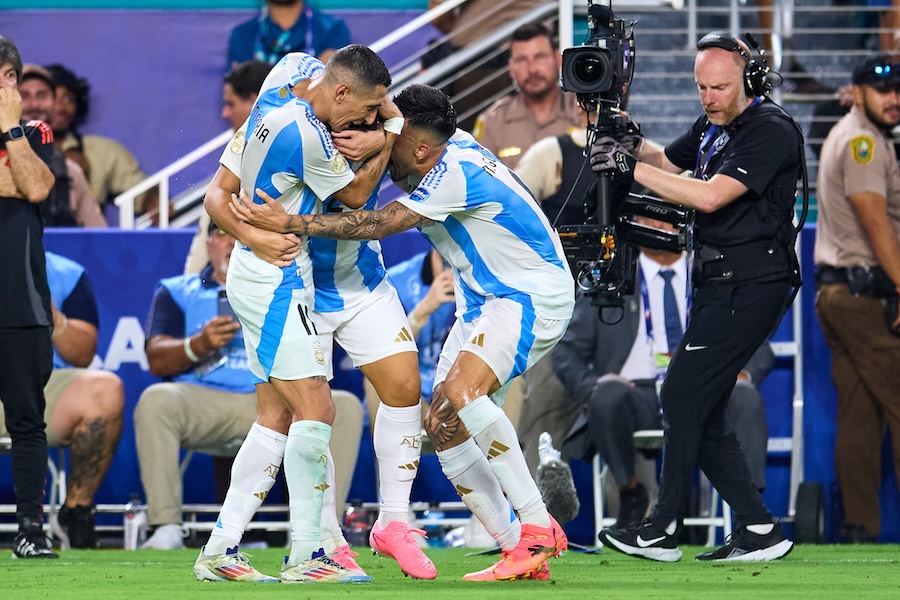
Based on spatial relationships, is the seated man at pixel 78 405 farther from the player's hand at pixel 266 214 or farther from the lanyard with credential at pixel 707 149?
the lanyard with credential at pixel 707 149

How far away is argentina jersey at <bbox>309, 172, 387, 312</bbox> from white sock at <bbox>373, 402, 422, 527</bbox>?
48 centimetres

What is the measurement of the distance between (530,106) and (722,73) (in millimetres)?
2972

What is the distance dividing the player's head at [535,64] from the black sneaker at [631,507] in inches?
109

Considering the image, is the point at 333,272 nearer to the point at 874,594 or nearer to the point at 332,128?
the point at 332,128

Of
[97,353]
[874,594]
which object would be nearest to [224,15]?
[97,353]

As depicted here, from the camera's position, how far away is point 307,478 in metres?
5.76

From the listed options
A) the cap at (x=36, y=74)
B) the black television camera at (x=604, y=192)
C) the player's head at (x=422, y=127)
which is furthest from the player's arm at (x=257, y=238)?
the cap at (x=36, y=74)

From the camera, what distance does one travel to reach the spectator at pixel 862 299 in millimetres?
8969

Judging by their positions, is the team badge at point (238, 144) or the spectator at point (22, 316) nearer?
the team badge at point (238, 144)

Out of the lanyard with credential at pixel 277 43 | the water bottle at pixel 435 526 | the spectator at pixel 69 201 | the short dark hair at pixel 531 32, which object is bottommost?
the water bottle at pixel 435 526

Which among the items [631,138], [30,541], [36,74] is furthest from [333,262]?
[36,74]

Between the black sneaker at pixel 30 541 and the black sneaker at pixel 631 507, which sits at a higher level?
the black sneaker at pixel 30 541

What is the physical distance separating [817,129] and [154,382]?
5052 mm

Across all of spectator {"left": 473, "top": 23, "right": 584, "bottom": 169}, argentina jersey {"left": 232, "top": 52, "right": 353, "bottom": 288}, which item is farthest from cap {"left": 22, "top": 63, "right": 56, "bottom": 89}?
argentina jersey {"left": 232, "top": 52, "right": 353, "bottom": 288}
